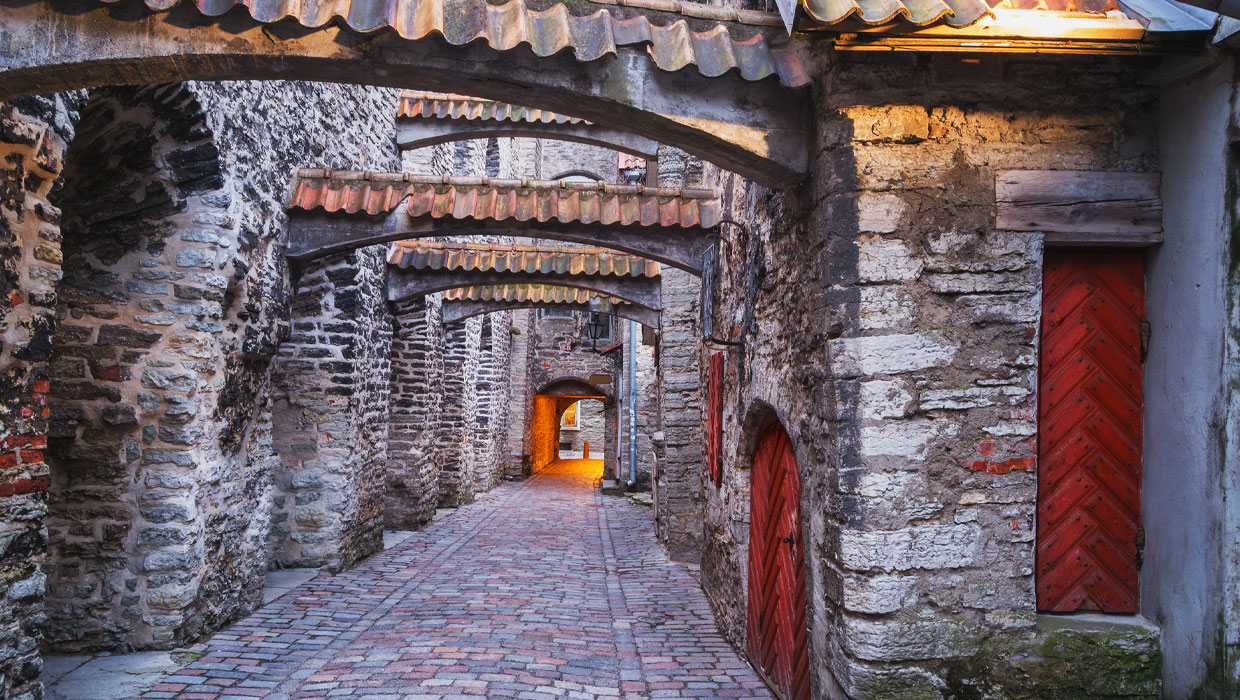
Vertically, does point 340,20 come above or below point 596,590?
above

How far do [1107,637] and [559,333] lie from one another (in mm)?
18047

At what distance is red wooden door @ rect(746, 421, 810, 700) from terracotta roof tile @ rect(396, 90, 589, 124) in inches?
196

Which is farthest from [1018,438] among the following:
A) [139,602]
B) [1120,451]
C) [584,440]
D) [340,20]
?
[584,440]

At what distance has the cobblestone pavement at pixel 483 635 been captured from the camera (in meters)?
4.27

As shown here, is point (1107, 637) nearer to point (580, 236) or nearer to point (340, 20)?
point (340, 20)

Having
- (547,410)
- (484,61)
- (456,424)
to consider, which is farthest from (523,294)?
(547,410)

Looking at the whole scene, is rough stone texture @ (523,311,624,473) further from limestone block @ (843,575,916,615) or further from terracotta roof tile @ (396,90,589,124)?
limestone block @ (843,575,916,615)

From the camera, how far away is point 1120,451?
2922 mm

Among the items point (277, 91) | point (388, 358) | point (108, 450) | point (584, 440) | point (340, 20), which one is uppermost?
point (277, 91)

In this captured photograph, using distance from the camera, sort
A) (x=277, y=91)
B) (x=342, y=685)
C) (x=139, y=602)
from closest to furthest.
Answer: (x=342, y=685) → (x=139, y=602) → (x=277, y=91)

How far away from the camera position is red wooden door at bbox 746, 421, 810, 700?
377 centimetres

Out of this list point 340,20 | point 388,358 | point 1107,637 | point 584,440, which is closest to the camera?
point 340,20

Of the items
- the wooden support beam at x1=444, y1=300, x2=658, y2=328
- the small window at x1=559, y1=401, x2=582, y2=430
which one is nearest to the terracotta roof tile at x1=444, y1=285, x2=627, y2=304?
A: the wooden support beam at x1=444, y1=300, x2=658, y2=328

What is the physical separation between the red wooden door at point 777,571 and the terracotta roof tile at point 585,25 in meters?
1.96
